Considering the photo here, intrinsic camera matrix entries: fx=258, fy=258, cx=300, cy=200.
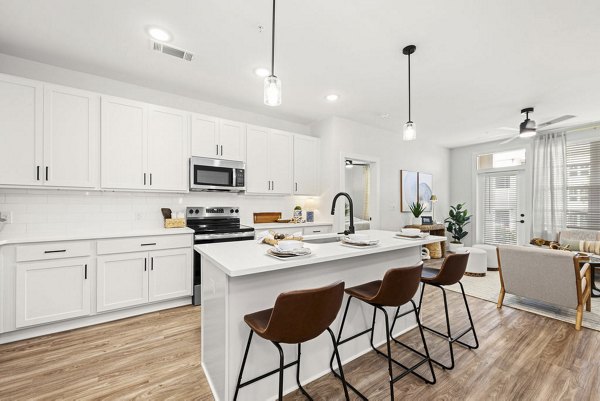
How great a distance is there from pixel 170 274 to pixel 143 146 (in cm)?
158

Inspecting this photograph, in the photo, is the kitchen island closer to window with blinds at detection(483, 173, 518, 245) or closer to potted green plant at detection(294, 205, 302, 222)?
potted green plant at detection(294, 205, 302, 222)

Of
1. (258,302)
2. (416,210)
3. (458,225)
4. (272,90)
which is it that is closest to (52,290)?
(258,302)

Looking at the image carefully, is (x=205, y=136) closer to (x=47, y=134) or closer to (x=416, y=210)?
(x=47, y=134)

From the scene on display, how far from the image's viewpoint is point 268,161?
4.14 meters

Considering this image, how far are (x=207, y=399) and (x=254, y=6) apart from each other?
9.31 feet

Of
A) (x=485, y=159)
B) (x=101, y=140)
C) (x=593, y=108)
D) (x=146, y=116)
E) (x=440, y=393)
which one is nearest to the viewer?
(x=440, y=393)

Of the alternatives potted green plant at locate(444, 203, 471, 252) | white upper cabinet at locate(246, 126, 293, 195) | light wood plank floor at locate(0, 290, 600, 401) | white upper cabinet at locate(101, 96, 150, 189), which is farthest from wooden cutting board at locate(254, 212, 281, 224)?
potted green plant at locate(444, 203, 471, 252)

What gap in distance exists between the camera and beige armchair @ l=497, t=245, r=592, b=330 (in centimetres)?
274

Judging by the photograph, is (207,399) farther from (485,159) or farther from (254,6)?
(485,159)

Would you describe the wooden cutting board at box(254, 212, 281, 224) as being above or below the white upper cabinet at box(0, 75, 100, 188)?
below

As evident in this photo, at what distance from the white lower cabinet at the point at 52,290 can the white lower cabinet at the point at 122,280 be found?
11 cm

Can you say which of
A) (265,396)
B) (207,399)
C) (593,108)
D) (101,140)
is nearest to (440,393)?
(265,396)

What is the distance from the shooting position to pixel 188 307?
10.4 feet

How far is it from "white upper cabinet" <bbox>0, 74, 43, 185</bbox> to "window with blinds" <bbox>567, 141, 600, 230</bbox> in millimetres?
8354
